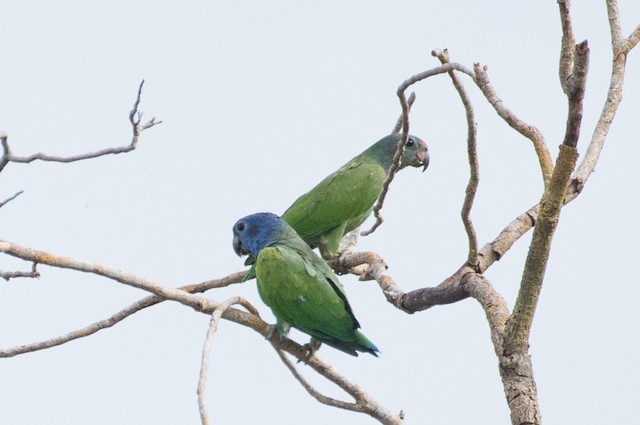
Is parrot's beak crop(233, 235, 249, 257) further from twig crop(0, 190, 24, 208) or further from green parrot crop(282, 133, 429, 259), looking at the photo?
twig crop(0, 190, 24, 208)

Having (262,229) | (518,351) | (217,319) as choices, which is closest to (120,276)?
(217,319)

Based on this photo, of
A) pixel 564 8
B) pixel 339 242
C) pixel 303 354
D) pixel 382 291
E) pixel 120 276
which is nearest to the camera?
pixel 564 8

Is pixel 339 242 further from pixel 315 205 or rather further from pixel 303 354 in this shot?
pixel 303 354

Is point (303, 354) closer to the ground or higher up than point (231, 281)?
closer to the ground

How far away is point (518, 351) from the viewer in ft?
11.3

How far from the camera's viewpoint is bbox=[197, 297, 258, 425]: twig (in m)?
3.78

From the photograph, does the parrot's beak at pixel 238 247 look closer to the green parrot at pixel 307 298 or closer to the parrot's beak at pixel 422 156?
the green parrot at pixel 307 298

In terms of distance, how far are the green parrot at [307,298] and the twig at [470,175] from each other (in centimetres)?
200

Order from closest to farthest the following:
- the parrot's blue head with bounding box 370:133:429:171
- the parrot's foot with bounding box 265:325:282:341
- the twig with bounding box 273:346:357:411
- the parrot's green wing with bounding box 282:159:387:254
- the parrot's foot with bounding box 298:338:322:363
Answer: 1. the twig with bounding box 273:346:357:411
2. the parrot's foot with bounding box 265:325:282:341
3. the parrot's foot with bounding box 298:338:322:363
4. the parrot's green wing with bounding box 282:159:387:254
5. the parrot's blue head with bounding box 370:133:429:171

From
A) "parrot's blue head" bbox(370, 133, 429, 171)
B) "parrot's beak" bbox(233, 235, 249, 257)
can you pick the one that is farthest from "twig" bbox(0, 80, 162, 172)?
"parrot's blue head" bbox(370, 133, 429, 171)

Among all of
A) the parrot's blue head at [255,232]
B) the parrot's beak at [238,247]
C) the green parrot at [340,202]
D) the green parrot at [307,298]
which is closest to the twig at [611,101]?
the green parrot at [307,298]

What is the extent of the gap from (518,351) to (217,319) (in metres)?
1.69

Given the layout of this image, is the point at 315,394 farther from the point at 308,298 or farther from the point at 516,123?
the point at 516,123

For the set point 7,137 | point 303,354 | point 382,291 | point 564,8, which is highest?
point 564,8
